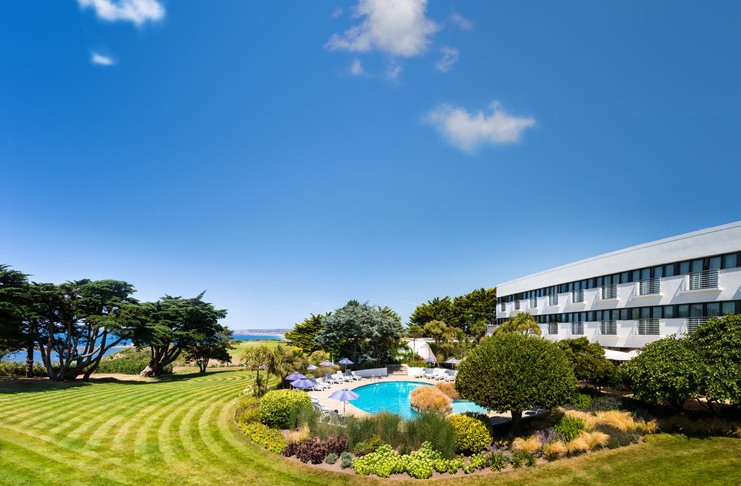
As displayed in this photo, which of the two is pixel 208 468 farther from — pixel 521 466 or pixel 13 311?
pixel 13 311

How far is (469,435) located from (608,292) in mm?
22340

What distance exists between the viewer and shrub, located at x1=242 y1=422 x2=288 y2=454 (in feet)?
48.1

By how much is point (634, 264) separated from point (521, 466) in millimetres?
21354

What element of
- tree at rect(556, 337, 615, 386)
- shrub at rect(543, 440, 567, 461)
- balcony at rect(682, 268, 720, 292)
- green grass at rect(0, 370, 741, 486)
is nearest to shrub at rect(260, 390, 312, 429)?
green grass at rect(0, 370, 741, 486)

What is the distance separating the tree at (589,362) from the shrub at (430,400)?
324 inches

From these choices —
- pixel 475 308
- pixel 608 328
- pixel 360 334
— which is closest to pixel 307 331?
pixel 360 334

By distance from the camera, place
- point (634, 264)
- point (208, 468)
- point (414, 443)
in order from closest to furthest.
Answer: point (208, 468)
point (414, 443)
point (634, 264)

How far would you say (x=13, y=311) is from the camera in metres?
24.4

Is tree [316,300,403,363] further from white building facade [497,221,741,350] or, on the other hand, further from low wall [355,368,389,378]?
white building facade [497,221,741,350]

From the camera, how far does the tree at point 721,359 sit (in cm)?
1377

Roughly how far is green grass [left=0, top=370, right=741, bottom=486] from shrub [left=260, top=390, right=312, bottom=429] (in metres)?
1.46

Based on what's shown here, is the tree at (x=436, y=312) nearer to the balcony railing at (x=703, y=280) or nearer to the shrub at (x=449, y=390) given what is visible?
the shrub at (x=449, y=390)

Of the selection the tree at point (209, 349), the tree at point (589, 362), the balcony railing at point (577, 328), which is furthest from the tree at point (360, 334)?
the tree at point (589, 362)

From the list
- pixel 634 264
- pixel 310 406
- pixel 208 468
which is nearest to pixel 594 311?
pixel 634 264
